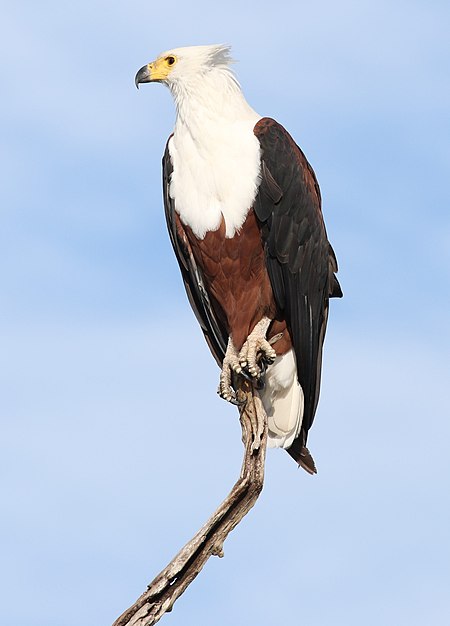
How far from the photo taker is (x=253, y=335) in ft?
28.9

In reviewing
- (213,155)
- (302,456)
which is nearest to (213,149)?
(213,155)

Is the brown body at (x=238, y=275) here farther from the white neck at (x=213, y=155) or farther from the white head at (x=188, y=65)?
the white head at (x=188, y=65)

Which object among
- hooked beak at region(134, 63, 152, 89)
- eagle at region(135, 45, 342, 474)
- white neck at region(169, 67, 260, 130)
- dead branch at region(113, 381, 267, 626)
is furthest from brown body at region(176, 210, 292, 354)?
hooked beak at region(134, 63, 152, 89)

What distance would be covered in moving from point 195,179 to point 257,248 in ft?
2.15

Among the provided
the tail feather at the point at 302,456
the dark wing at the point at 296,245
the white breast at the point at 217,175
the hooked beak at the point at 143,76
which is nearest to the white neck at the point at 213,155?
the white breast at the point at 217,175

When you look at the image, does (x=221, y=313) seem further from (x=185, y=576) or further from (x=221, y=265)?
(x=185, y=576)

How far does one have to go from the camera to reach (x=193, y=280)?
29.9 ft

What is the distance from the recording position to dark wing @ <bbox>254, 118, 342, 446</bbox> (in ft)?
28.5

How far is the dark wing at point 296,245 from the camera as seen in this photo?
342 inches

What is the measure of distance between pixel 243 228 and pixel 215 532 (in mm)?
2107

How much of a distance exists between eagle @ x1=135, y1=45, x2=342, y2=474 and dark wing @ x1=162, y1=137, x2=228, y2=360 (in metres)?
0.01

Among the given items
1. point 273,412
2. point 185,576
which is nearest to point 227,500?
point 185,576

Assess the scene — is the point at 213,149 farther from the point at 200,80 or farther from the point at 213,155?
Answer: the point at 200,80

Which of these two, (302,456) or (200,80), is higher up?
(200,80)
